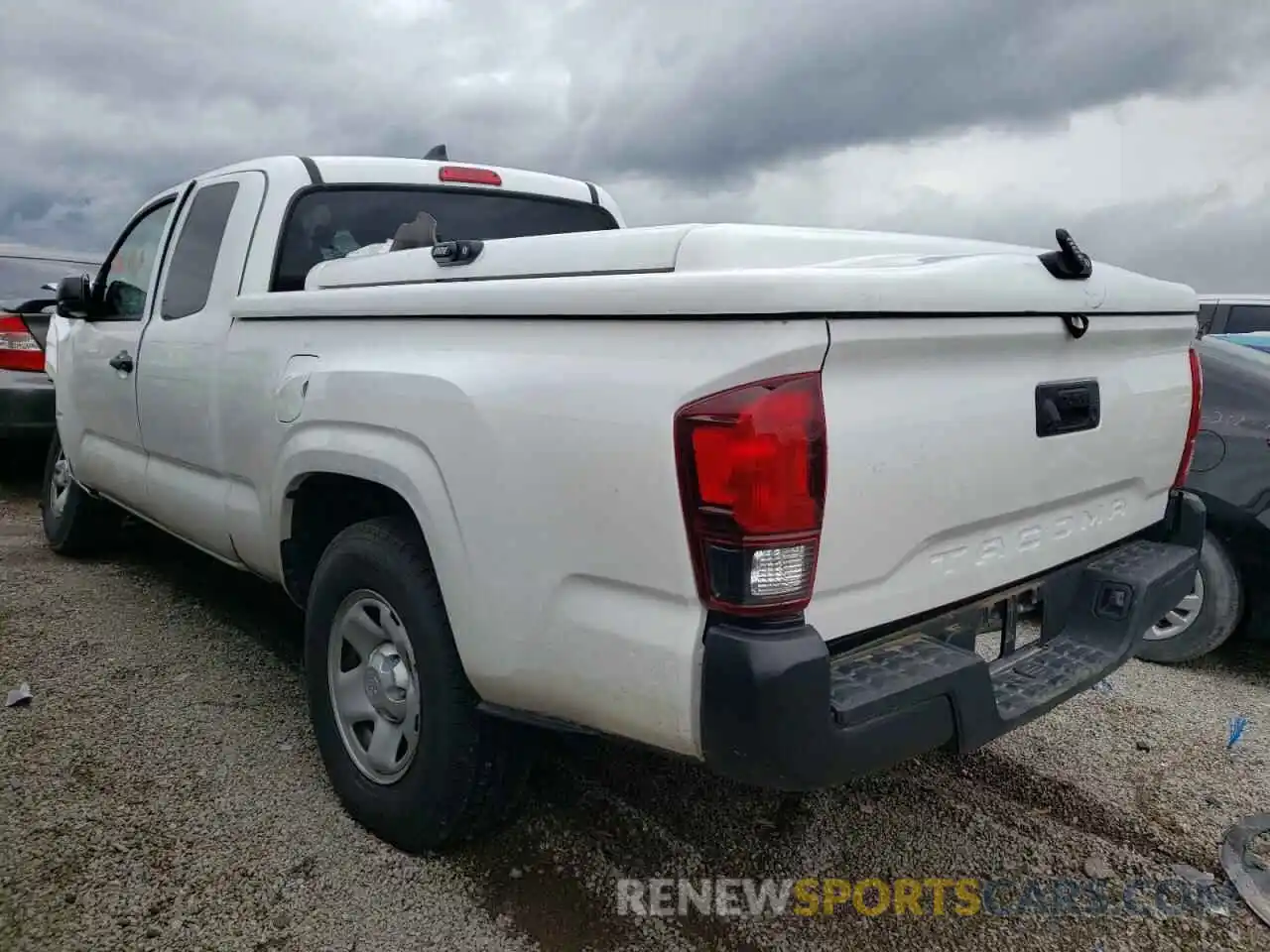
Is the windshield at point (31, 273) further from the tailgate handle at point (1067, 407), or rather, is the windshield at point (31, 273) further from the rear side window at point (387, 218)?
the tailgate handle at point (1067, 407)

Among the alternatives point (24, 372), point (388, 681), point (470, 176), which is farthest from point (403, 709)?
point (24, 372)

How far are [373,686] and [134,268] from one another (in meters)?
2.79

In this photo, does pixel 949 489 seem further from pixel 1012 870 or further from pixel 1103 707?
pixel 1103 707

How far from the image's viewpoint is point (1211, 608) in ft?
13.1

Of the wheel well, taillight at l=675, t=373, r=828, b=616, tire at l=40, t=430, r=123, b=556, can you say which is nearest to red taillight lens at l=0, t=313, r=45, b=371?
tire at l=40, t=430, r=123, b=556

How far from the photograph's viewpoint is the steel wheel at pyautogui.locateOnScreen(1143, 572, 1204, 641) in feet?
13.2

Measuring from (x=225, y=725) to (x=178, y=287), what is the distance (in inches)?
65.5

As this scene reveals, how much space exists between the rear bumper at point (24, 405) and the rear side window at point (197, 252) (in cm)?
333

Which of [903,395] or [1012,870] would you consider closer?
[903,395]

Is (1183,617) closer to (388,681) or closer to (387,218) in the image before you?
(388,681)

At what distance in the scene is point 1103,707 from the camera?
3604 mm

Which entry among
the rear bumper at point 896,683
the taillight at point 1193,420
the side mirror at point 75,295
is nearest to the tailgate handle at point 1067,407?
the rear bumper at point 896,683

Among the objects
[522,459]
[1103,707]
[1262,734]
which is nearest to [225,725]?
[522,459]

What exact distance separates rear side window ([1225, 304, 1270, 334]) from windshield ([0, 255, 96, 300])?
1019 centimetres
